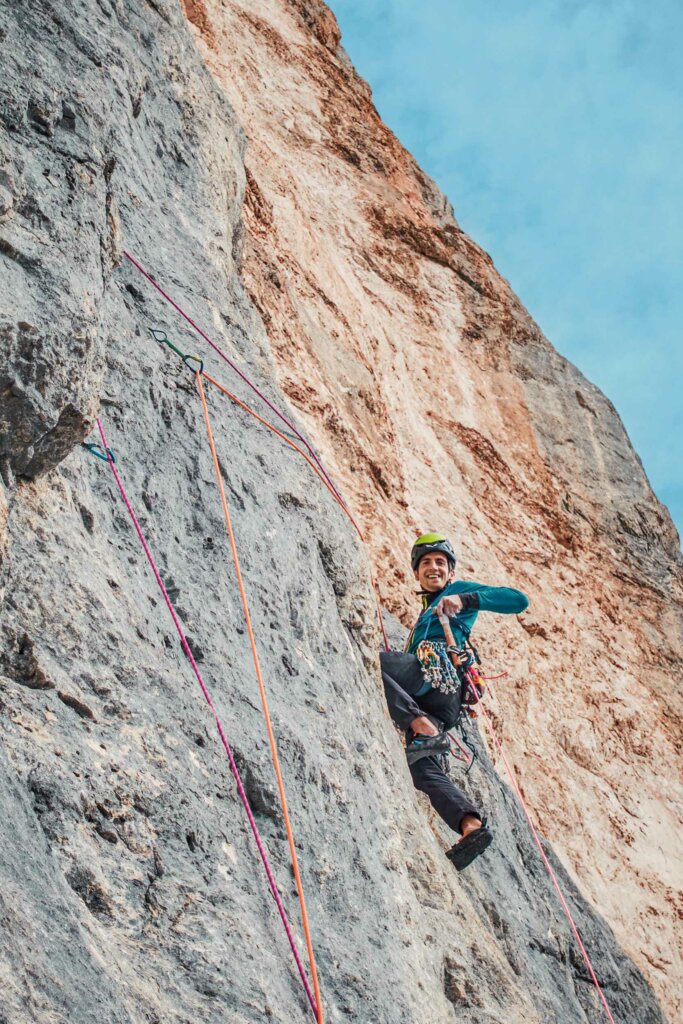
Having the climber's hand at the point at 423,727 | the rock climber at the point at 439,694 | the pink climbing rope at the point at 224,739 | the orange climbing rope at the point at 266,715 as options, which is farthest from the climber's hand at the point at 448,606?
the pink climbing rope at the point at 224,739

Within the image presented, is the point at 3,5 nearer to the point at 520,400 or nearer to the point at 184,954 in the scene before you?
the point at 184,954

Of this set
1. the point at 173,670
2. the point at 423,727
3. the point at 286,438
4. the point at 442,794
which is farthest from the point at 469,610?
the point at 173,670

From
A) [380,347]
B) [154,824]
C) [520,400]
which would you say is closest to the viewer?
[154,824]

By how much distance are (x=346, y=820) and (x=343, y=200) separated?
10295mm

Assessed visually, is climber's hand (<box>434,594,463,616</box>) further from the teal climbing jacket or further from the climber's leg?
the climber's leg

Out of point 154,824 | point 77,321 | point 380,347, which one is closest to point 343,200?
point 380,347

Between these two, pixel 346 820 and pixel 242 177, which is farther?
pixel 242 177

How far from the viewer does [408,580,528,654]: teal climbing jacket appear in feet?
22.1

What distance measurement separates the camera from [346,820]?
4852 mm

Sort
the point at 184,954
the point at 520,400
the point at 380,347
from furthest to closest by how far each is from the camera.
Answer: the point at 520,400, the point at 380,347, the point at 184,954

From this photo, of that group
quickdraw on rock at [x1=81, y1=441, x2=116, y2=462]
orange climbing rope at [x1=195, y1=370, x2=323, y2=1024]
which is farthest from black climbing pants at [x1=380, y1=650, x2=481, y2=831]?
quickdraw on rock at [x1=81, y1=441, x2=116, y2=462]

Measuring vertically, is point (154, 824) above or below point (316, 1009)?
above

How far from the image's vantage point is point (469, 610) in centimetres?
688

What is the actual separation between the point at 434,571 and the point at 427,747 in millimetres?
1389
